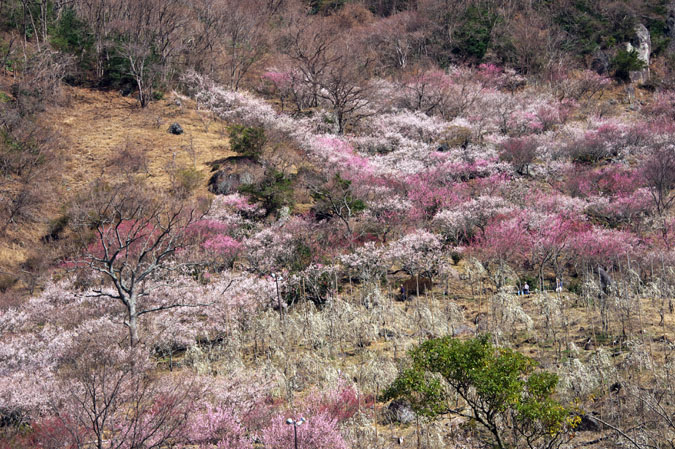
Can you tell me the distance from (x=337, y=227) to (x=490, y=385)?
16.4 metres

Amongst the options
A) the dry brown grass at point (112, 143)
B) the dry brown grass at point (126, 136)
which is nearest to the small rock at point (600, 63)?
the dry brown grass at point (112, 143)

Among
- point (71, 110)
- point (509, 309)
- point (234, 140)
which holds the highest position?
point (509, 309)

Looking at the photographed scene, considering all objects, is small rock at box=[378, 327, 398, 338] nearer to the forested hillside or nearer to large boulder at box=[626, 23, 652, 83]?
the forested hillside

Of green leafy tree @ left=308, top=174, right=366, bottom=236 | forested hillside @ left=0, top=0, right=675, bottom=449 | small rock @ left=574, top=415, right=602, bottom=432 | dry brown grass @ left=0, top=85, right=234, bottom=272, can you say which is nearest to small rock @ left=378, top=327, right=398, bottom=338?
forested hillside @ left=0, top=0, right=675, bottom=449

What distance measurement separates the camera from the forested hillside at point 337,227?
37.9ft

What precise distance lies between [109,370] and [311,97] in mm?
37523

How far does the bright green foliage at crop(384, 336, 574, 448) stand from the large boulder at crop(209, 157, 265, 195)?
2060 cm

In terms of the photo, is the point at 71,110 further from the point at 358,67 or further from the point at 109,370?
the point at 109,370

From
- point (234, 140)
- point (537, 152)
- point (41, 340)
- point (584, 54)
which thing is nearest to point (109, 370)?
point (41, 340)

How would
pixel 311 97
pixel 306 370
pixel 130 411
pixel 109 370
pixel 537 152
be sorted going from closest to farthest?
pixel 109 370 → pixel 130 411 → pixel 306 370 → pixel 537 152 → pixel 311 97

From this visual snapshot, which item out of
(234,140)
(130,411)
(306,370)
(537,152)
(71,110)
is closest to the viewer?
(130,411)

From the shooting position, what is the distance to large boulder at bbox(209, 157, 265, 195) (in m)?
29.9

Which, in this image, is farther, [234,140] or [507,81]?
[507,81]

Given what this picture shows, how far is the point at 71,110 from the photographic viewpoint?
3950 cm
